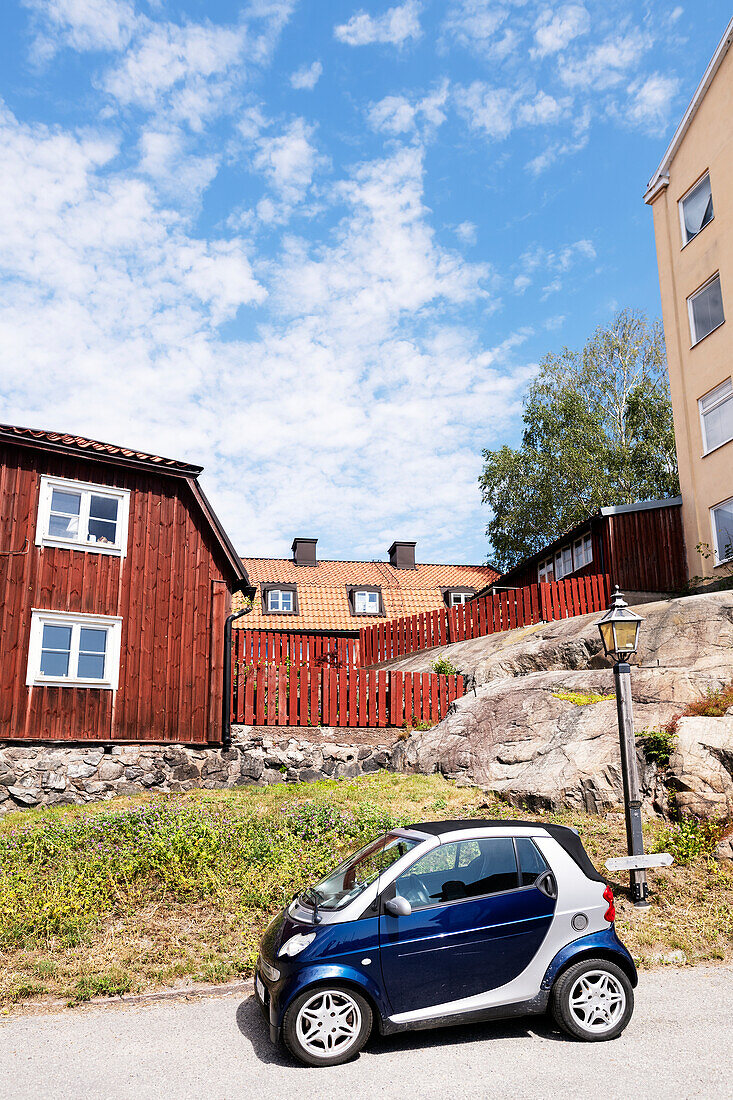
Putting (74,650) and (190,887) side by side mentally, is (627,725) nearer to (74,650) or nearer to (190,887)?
(190,887)

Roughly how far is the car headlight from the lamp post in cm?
431

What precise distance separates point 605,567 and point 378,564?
18759 millimetres

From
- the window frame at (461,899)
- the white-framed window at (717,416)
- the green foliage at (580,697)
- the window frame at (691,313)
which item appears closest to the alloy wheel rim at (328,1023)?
the window frame at (461,899)

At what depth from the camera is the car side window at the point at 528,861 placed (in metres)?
6.51

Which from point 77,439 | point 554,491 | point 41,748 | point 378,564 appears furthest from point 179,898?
point 378,564

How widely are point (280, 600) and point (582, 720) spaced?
2416cm

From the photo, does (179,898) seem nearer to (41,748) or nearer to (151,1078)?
(151,1078)

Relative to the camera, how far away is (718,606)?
1577cm

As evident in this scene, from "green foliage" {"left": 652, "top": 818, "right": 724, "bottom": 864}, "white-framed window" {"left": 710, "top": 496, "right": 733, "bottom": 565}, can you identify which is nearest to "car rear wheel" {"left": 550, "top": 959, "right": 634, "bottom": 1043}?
"green foliage" {"left": 652, "top": 818, "right": 724, "bottom": 864}

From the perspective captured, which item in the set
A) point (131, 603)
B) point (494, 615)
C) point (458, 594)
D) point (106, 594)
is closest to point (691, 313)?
point (494, 615)

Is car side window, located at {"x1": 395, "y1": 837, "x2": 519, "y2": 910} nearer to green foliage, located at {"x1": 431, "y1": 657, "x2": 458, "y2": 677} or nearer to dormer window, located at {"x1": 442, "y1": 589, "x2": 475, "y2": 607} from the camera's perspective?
green foliage, located at {"x1": 431, "y1": 657, "x2": 458, "y2": 677}

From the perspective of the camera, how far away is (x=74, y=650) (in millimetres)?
15234

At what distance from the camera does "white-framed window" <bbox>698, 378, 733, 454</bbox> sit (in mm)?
21672

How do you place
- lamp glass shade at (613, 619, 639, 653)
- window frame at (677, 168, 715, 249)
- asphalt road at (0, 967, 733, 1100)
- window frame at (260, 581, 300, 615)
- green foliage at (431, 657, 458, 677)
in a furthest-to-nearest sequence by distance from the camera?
window frame at (260, 581, 300, 615), window frame at (677, 168, 715, 249), green foliage at (431, 657, 458, 677), lamp glass shade at (613, 619, 639, 653), asphalt road at (0, 967, 733, 1100)
